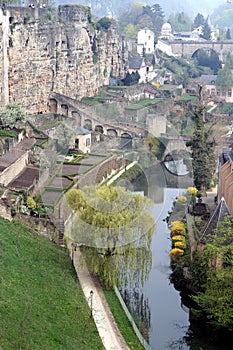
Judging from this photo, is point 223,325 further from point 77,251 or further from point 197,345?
point 77,251

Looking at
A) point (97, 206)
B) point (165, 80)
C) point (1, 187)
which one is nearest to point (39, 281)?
point (97, 206)

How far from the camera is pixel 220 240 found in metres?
24.0

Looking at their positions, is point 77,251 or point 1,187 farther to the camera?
point 1,187

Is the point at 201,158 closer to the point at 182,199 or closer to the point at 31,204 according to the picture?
the point at 182,199

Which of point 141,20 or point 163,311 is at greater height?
point 141,20

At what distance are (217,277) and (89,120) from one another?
3016 cm

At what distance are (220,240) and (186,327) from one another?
3.35 metres

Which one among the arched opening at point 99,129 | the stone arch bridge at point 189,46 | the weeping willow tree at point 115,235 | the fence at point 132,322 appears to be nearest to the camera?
the fence at point 132,322

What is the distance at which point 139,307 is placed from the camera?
24.4 metres

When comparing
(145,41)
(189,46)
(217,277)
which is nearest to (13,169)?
(217,277)

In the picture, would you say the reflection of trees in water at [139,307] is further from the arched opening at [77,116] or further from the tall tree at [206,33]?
the tall tree at [206,33]

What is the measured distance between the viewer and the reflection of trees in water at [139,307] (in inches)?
910

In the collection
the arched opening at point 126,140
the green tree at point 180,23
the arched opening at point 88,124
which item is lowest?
the arched opening at point 126,140

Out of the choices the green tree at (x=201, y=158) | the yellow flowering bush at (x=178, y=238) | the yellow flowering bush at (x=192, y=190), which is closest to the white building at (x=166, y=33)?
the green tree at (x=201, y=158)
